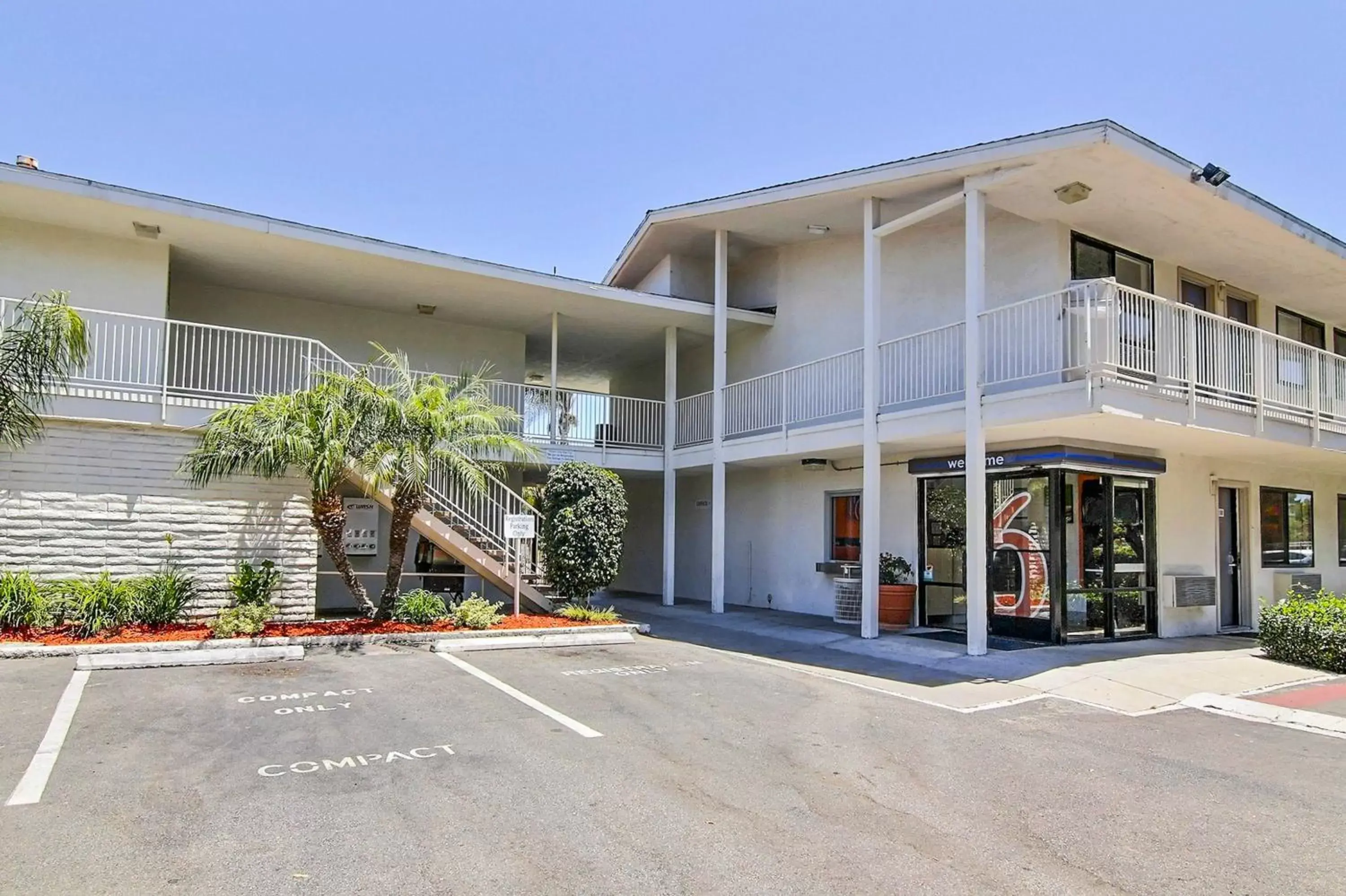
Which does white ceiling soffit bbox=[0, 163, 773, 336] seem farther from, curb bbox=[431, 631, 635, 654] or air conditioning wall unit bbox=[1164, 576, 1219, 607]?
air conditioning wall unit bbox=[1164, 576, 1219, 607]

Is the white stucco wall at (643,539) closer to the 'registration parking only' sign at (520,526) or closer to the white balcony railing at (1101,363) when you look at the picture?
the white balcony railing at (1101,363)

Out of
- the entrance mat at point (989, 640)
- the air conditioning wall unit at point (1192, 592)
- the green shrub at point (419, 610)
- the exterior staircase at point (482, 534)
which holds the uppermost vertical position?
the exterior staircase at point (482, 534)

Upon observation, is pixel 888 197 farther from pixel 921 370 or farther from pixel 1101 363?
pixel 1101 363

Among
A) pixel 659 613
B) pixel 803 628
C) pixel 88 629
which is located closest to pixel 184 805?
pixel 88 629

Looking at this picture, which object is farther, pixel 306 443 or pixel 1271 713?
pixel 306 443

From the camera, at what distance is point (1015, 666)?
9.89 m

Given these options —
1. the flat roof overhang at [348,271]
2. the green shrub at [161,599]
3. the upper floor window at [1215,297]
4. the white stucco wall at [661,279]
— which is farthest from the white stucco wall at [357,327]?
the upper floor window at [1215,297]

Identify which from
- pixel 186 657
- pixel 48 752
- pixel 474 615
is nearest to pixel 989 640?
pixel 474 615

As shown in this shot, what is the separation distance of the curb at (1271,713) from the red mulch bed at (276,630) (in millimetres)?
7294

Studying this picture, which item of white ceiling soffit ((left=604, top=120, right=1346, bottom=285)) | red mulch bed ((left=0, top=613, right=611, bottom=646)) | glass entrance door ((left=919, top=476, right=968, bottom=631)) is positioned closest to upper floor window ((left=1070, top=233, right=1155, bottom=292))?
white ceiling soffit ((left=604, top=120, right=1346, bottom=285))

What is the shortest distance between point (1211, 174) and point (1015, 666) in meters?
6.48

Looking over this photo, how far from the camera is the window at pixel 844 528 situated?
48.5ft

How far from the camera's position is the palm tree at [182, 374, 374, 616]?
10.3 metres

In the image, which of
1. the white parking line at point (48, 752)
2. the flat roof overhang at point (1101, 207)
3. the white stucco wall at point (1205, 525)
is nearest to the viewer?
the white parking line at point (48, 752)
